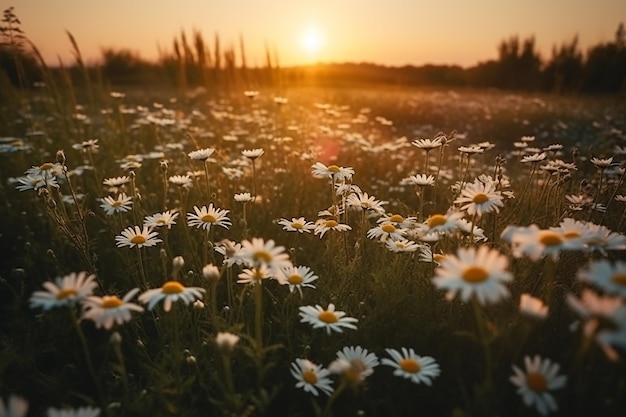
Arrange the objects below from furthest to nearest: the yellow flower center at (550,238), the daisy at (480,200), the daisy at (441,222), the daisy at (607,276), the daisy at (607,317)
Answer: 1. the daisy at (480,200)
2. the daisy at (441,222)
3. the yellow flower center at (550,238)
4. the daisy at (607,276)
5. the daisy at (607,317)

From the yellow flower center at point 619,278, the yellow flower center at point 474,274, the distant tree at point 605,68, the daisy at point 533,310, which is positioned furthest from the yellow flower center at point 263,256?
the distant tree at point 605,68

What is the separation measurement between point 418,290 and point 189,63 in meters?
8.96

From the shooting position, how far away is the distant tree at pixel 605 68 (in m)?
20.0

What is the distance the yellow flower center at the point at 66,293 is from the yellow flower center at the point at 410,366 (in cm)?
127

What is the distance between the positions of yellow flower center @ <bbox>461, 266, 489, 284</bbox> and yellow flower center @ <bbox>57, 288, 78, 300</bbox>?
4.20ft

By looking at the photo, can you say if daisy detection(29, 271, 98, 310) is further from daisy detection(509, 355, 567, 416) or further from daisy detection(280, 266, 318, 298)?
daisy detection(509, 355, 567, 416)

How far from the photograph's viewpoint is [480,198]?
208 cm

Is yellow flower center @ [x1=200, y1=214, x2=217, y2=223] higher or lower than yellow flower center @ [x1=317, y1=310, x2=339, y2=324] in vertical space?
higher

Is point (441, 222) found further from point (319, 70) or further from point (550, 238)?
point (319, 70)

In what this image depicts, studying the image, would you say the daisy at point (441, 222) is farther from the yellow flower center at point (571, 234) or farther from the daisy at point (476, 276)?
the daisy at point (476, 276)

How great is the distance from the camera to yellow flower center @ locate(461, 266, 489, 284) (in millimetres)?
1265

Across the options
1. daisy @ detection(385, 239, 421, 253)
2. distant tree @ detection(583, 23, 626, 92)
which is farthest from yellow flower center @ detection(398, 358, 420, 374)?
distant tree @ detection(583, 23, 626, 92)

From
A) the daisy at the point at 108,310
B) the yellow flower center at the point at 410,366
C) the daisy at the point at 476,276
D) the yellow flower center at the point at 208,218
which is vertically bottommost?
the yellow flower center at the point at 410,366

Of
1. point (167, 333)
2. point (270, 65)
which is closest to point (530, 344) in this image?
point (167, 333)
